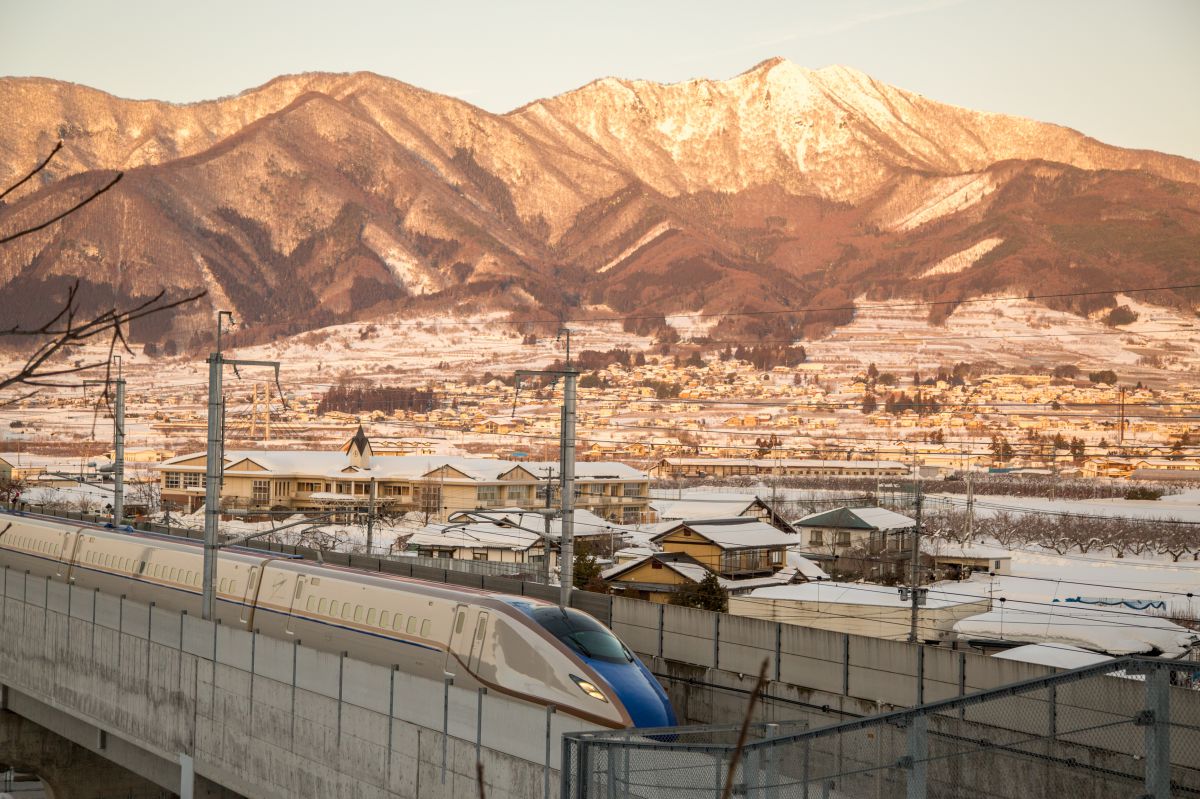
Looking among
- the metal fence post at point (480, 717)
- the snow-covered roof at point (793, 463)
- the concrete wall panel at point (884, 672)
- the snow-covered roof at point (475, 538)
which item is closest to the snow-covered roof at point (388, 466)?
the snow-covered roof at point (475, 538)

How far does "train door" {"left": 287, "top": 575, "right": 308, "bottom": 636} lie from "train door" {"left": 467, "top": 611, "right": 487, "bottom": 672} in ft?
24.2

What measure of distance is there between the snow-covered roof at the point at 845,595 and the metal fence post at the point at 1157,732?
38.1 m

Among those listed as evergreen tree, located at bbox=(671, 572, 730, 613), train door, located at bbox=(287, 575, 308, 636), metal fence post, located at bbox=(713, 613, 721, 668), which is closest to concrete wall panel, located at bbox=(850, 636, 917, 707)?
metal fence post, located at bbox=(713, 613, 721, 668)

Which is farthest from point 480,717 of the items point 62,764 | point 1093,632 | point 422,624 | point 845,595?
point 845,595

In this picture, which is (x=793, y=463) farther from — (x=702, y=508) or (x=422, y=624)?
(x=422, y=624)

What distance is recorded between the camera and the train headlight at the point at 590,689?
21312 millimetres

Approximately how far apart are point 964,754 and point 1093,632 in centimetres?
3174

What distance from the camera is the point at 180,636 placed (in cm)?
2723

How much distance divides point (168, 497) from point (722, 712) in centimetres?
8813

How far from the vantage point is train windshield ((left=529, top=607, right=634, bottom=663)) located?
22261 mm

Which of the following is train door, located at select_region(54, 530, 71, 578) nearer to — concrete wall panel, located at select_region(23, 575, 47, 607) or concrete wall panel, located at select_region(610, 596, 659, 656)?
concrete wall panel, located at select_region(23, 575, 47, 607)

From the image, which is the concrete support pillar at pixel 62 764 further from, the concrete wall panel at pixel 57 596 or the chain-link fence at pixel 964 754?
the chain-link fence at pixel 964 754

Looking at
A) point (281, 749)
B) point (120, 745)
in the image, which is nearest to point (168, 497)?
point (120, 745)

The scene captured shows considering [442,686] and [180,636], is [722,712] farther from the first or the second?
[180,636]
